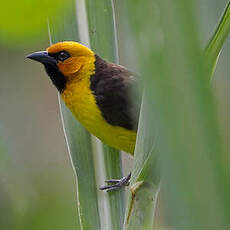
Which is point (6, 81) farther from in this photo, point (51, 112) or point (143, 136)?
point (143, 136)

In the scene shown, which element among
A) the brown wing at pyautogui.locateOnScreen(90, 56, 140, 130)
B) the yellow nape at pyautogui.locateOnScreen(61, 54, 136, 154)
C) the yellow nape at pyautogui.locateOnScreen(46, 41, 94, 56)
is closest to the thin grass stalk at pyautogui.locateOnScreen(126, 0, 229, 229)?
the yellow nape at pyautogui.locateOnScreen(61, 54, 136, 154)

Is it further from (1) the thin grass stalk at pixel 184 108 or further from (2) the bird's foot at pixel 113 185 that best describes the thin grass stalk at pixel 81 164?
(1) the thin grass stalk at pixel 184 108

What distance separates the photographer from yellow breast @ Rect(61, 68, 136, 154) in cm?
163

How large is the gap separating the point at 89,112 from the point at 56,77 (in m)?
0.29

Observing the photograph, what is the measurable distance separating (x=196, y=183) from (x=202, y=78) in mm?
58

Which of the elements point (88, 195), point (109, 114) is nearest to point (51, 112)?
point (109, 114)

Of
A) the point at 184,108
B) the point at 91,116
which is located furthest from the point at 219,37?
the point at 91,116

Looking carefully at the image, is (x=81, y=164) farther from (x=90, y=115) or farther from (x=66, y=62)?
(x=66, y=62)

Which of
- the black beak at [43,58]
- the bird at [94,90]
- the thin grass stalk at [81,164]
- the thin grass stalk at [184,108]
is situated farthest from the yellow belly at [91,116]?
the thin grass stalk at [184,108]

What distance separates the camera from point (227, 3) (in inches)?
22.6

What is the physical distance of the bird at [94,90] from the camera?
5.62 feet

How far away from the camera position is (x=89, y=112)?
1.75 meters

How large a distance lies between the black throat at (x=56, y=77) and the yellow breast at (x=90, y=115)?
0.03 meters

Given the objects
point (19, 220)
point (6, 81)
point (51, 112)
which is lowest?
point (51, 112)
